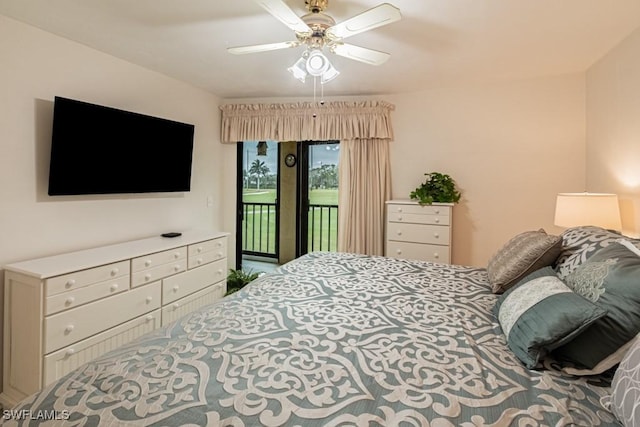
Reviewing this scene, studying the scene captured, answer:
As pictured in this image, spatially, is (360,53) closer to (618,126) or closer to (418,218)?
(418,218)

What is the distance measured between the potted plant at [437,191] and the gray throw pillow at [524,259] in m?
1.45

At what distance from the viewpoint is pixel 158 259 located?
8.63 feet

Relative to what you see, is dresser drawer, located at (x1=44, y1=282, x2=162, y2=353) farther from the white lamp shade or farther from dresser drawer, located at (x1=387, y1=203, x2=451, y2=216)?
the white lamp shade

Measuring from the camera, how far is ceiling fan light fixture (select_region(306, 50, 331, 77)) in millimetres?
2000

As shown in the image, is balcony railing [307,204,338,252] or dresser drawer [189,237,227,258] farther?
balcony railing [307,204,338,252]

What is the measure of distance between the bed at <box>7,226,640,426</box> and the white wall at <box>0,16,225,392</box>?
5.64ft

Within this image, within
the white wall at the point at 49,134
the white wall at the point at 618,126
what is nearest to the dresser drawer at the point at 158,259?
the white wall at the point at 49,134

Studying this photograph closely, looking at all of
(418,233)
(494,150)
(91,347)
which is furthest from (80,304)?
(494,150)

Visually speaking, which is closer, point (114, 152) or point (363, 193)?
point (114, 152)

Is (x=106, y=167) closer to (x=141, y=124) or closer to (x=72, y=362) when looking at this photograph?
(x=141, y=124)

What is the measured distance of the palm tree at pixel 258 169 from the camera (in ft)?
14.9

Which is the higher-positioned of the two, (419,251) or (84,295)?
(419,251)

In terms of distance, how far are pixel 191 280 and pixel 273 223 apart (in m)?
2.15
